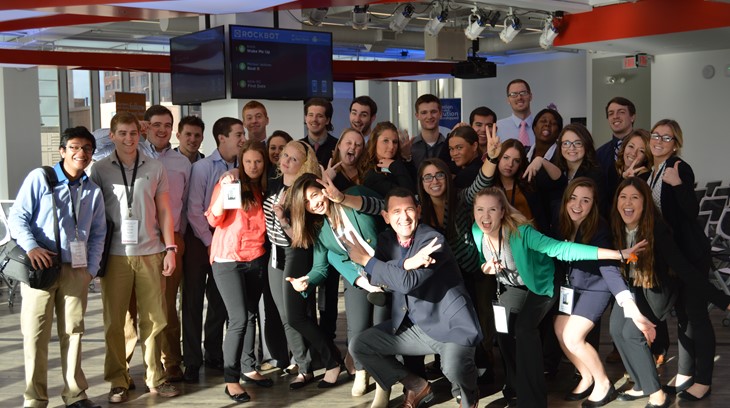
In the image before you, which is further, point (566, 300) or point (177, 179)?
point (177, 179)

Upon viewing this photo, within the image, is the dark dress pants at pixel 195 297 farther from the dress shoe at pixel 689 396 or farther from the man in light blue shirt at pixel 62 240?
the dress shoe at pixel 689 396

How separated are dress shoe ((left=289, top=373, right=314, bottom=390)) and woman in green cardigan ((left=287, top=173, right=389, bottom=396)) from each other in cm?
49

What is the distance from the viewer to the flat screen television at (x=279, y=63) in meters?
6.94

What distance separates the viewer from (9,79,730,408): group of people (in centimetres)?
441

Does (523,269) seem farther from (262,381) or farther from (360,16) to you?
(360,16)

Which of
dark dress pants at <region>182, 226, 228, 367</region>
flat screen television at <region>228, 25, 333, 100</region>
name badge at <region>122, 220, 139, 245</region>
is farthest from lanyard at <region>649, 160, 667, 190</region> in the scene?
flat screen television at <region>228, 25, 333, 100</region>

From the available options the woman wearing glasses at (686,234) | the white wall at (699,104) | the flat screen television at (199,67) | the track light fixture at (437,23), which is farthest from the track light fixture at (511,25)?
the woman wearing glasses at (686,234)

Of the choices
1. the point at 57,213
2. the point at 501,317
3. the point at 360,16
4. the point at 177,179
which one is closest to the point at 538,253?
the point at 501,317

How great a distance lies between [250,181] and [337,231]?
0.66 m

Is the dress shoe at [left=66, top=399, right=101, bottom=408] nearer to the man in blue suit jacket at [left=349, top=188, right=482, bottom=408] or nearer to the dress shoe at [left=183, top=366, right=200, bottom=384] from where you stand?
the dress shoe at [left=183, top=366, right=200, bottom=384]

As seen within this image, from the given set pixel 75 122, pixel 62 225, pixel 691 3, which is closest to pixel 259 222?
pixel 62 225

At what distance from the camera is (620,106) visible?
17.7 feet

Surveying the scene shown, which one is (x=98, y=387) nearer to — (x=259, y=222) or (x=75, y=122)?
(x=259, y=222)

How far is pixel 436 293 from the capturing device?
14.0 feet
